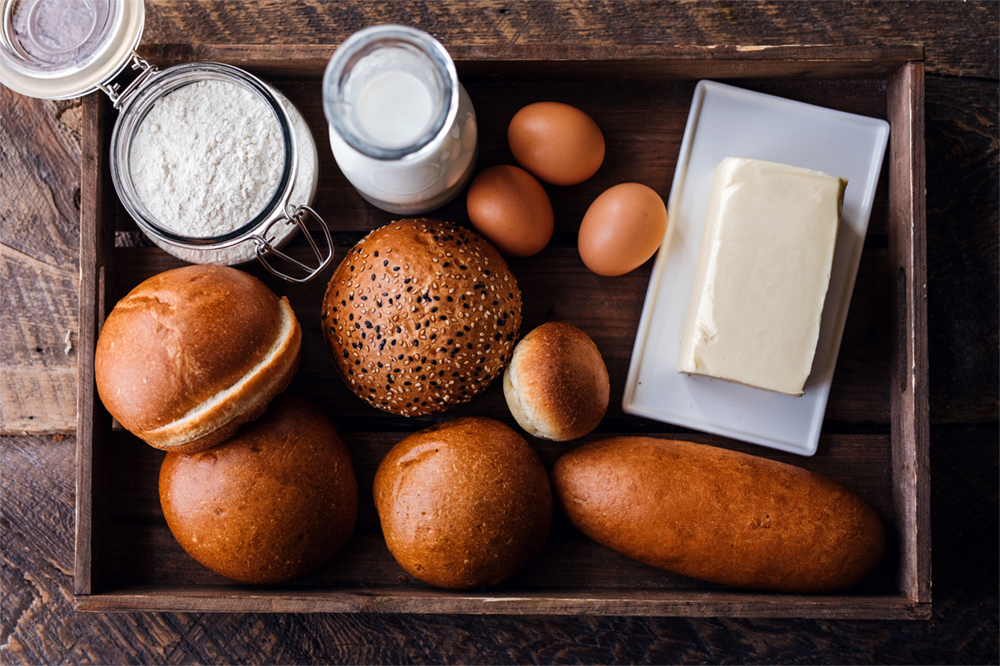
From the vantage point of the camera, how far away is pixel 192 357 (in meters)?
0.79

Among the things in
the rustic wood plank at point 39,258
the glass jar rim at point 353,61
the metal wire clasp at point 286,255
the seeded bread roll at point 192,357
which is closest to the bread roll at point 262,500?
the seeded bread roll at point 192,357

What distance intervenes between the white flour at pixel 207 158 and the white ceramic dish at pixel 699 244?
0.63 meters

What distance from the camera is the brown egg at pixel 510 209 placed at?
922mm

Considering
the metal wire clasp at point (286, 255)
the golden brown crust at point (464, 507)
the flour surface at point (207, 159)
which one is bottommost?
the golden brown crust at point (464, 507)

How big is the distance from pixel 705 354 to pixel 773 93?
18.3 inches

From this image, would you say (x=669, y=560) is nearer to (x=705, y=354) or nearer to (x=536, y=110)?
(x=705, y=354)

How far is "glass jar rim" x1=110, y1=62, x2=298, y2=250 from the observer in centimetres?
86

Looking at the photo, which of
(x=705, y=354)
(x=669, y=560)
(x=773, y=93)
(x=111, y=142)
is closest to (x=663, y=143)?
(x=773, y=93)

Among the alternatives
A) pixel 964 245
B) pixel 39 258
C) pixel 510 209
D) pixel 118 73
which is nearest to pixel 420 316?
pixel 510 209

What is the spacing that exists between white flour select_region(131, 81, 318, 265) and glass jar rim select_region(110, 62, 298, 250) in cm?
1

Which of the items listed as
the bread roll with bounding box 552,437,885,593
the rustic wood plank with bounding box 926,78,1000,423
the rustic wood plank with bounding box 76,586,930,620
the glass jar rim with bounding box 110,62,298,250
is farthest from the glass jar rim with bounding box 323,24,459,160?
the rustic wood plank with bounding box 926,78,1000,423

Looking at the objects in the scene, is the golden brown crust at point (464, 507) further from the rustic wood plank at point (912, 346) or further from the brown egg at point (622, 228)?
the rustic wood plank at point (912, 346)

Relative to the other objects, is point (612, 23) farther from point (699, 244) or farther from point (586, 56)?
point (699, 244)

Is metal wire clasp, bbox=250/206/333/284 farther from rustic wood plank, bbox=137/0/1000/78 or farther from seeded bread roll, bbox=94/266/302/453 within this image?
rustic wood plank, bbox=137/0/1000/78
